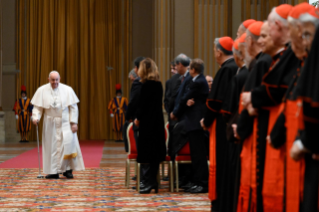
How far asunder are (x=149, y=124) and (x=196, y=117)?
24.9 inches

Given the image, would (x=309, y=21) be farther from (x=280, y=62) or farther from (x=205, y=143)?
(x=205, y=143)

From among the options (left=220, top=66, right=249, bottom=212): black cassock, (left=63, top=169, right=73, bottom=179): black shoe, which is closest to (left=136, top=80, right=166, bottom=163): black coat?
(left=220, top=66, right=249, bottom=212): black cassock

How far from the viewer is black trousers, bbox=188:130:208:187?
646 cm

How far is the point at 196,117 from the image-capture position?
6.50 m

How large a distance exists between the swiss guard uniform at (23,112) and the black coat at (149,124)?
1057 centimetres

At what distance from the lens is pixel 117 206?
558 centimetres

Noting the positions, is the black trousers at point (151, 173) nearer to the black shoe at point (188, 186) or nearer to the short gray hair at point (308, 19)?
the black shoe at point (188, 186)

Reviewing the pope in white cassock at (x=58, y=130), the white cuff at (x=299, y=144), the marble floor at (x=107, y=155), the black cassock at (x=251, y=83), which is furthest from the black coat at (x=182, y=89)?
the white cuff at (x=299, y=144)

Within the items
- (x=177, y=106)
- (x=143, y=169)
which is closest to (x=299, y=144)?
(x=177, y=106)

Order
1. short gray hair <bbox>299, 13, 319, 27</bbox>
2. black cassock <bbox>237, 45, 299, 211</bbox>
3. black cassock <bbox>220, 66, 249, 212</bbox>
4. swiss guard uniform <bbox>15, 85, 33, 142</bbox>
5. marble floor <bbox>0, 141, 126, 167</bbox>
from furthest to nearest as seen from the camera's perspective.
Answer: swiss guard uniform <bbox>15, 85, 33, 142</bbox> → marble floor <bbox>0, 141, 126, 167</bbox> → black cassock <bbox>220, 66, 249, 212</bbox> → black cassock <bbox>237, 45, 299, 211</bbox> → short gray hair <bbox>299, 13, 319, 27</bbox>

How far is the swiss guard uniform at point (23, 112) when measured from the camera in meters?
16.2

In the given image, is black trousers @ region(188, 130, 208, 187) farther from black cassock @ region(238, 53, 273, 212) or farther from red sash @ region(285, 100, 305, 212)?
red sash @ region(285, 100, 305, 212)

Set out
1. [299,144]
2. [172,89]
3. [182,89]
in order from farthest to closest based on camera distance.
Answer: [172,89], [182,89], [299,144]

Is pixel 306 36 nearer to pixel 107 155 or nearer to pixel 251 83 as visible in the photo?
pixel 251 83
